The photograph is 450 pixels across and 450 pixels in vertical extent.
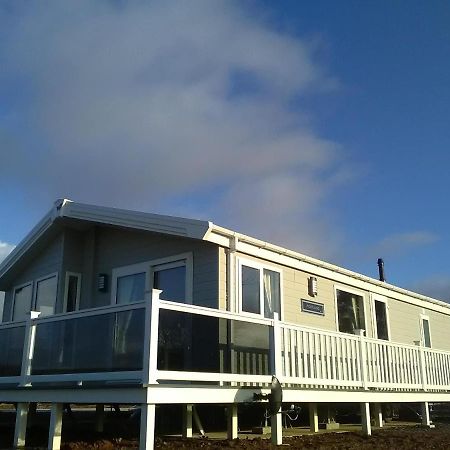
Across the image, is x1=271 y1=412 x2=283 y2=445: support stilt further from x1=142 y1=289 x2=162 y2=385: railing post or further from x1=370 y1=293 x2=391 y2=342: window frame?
x1=370 y1=293 x2=391 y2=342: window frame

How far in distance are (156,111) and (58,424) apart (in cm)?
1014

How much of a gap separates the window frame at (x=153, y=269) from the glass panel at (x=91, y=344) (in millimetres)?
2176

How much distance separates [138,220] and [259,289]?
8.52 ft

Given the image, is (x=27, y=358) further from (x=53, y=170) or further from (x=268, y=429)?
(x=53, y=170)

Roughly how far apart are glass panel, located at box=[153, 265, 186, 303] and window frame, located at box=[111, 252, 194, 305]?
0.08m

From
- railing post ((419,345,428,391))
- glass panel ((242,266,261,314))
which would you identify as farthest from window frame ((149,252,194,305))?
railing post ((419,345,428,391))

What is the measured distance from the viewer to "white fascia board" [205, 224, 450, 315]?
945 cm

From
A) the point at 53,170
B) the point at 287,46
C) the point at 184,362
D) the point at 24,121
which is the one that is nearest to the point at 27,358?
the point at 184,362

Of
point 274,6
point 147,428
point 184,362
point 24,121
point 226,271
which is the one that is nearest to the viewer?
point 147,428

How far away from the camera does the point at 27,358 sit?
8141 mm

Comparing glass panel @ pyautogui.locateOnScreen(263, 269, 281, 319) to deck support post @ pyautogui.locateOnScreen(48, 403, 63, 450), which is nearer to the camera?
deck support post @ pyautogui.locateOnScreen(48, 403, 63, 450)

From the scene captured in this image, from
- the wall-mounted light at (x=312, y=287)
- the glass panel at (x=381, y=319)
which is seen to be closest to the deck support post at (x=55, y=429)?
the wall-mounted light at (x=312, y=287)

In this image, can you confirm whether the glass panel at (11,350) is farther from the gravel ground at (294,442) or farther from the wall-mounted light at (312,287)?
the wall-mounted light at (312,287)

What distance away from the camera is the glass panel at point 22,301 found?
13.6 metres
